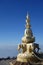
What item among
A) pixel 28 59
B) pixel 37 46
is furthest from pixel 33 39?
pixel 28 59

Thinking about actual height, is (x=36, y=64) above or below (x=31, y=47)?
below

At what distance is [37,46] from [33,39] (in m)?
0.80

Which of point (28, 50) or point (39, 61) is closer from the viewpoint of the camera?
point (39, 61)

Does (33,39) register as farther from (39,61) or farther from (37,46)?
(39,61)

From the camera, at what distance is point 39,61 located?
17.2m

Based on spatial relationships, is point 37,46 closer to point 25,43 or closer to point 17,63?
point 25,43

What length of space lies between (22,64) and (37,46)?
7.32 ft

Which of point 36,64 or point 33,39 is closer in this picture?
point 36,64

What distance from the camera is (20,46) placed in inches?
740

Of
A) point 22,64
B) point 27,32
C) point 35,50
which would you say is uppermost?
point 27,32

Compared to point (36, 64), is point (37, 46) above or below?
above

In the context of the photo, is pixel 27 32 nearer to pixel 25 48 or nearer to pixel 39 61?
pixel 25 48

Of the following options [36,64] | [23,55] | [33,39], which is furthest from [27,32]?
[36,64]

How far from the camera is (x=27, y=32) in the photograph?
1872 centimetres
